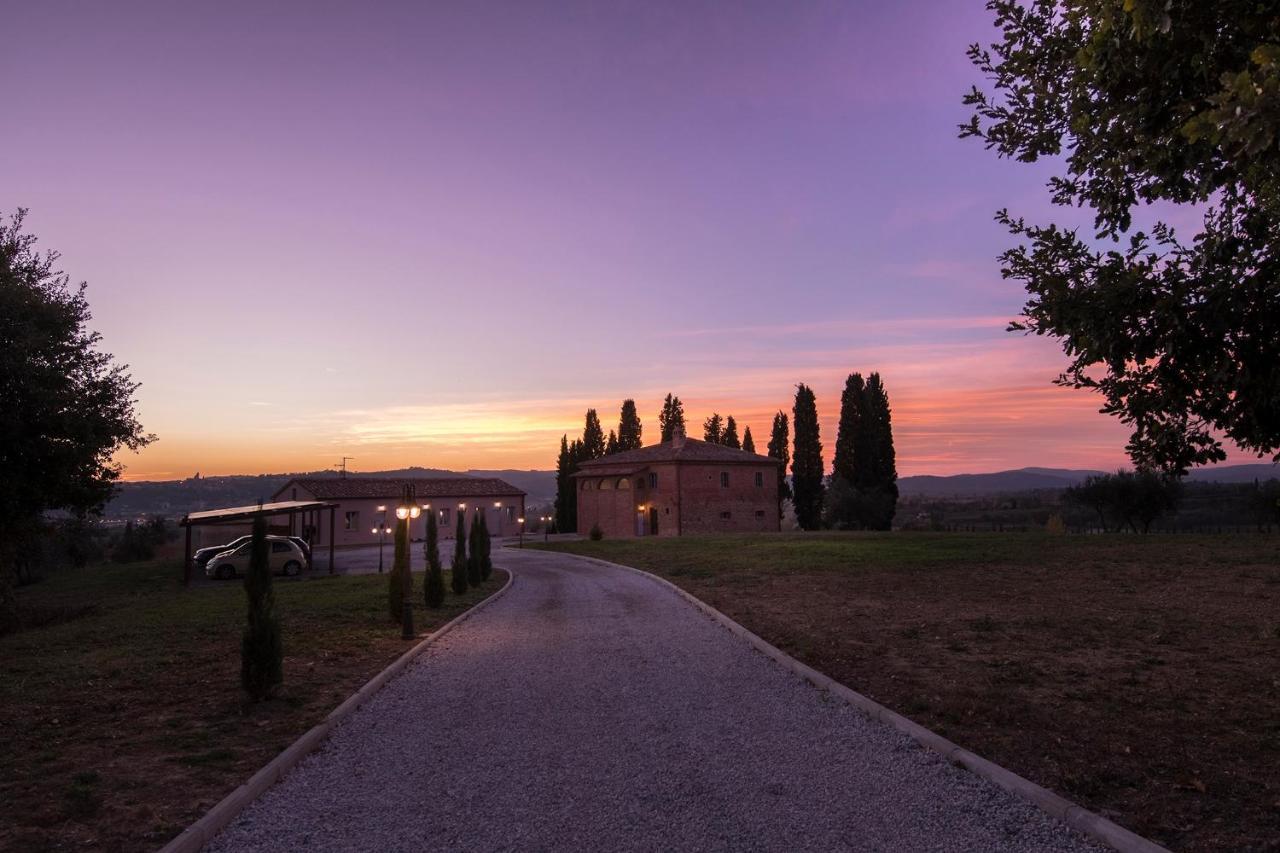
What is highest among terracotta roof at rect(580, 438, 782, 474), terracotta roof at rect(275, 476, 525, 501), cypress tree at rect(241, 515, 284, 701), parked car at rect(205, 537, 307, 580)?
terracotta roof at rect(580, 438, 782, 474)

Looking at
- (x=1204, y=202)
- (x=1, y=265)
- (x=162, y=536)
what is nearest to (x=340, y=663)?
(x=1204, y=202)

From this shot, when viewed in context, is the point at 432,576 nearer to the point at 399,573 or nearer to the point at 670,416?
the point at 399,573

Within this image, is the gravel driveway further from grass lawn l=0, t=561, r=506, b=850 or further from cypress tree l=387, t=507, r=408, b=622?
cypress tree l=387, t=507, r=408, b=622

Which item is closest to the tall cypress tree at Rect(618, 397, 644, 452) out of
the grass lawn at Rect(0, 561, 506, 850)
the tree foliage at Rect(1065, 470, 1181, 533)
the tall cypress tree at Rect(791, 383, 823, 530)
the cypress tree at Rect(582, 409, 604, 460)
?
the cypress tree at Rect(582, 409, 604, 460)

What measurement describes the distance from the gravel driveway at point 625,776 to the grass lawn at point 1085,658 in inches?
37.4

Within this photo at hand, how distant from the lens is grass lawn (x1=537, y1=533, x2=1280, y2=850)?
6.09m

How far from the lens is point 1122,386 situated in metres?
6.78

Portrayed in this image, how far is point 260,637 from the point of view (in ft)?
30.8

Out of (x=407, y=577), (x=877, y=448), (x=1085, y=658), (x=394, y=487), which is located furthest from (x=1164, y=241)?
(x=394, y=487)

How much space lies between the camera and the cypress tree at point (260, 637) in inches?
367

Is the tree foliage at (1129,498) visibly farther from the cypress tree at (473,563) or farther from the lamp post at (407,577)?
the lamp post at (407,577)

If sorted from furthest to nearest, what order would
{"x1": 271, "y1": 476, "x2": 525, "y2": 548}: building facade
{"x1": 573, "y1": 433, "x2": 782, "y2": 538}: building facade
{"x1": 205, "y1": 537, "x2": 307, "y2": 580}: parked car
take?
{"x1": 271, "y1": 476, "x2": 525, "y2": 548}: building facade
{"x1": 573, "y1": 433, "x2": 782, "y2": 538}: building facade
{"x1": 205, "y1": 537, "x2": 307, "y2": 580}: parked car

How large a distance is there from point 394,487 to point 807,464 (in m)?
37.3

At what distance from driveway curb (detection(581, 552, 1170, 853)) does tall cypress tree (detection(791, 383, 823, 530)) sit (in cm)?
6023
